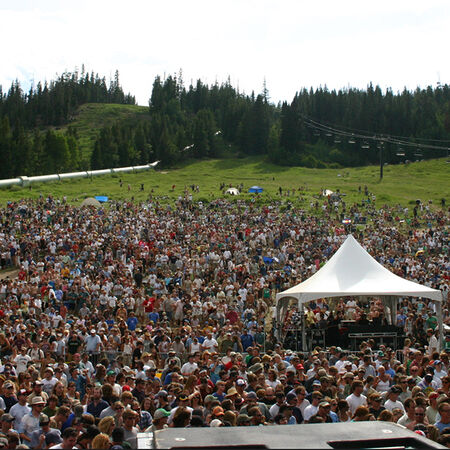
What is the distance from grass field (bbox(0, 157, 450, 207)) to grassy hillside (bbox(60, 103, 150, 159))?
5091 cm

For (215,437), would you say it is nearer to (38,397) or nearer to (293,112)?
(38,397)

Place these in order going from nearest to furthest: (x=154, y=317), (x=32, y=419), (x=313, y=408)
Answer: (x=32, y=419) < (x=313, y=408) < (x=154, y=317)

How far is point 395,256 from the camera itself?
110 ft

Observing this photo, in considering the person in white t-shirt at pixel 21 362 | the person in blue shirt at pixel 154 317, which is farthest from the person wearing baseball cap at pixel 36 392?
the person in blue shirt at pixel 154 317

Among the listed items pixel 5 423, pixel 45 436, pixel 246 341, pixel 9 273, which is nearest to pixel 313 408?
pixel 45 436

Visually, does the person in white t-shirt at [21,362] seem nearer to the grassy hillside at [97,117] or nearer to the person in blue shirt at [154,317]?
the person in blue shirt at [154,317]

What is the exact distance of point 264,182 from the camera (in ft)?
264

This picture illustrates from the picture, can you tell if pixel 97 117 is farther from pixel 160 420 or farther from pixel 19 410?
pixel 160 420

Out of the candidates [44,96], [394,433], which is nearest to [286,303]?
[394,433]

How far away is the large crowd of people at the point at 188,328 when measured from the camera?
27.1ft

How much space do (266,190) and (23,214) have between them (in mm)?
32448

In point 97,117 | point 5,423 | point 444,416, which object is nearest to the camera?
point 444,416

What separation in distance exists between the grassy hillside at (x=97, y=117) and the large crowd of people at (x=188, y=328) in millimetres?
99434

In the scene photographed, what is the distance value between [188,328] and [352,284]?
4.52 metres
